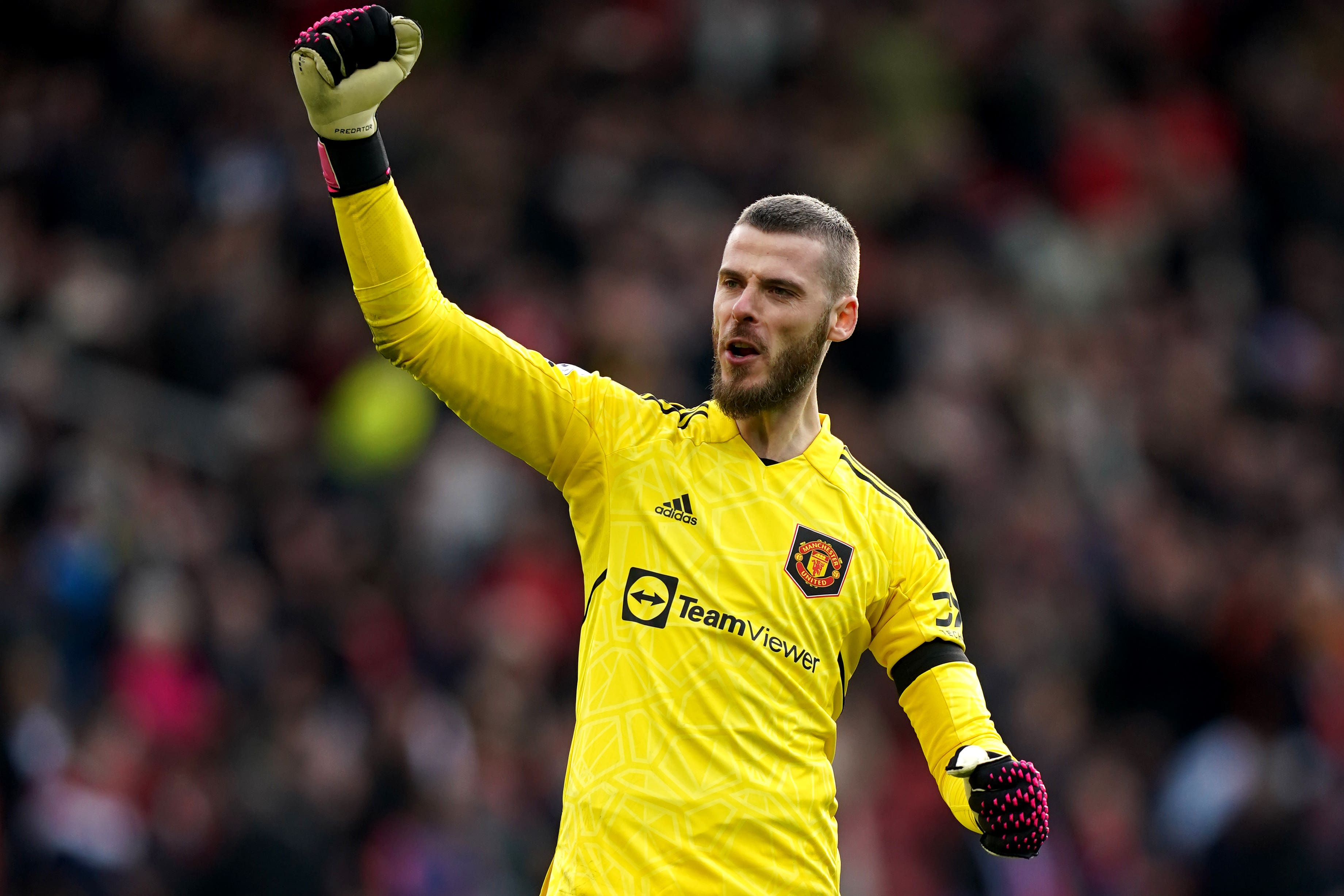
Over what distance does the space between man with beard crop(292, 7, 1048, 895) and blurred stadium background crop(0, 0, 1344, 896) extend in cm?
524

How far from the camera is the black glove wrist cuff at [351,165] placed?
4305 millimetres

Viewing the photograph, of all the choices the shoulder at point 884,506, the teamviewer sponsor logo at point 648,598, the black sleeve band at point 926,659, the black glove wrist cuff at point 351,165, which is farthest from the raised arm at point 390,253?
the black sleeve band at point 926,659

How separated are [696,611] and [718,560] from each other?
0.16m

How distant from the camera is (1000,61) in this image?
54.3 ft

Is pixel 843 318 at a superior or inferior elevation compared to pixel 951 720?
superior

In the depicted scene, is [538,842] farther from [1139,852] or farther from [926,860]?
[1139,852]

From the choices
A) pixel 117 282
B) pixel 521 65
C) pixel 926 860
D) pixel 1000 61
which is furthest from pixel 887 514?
pixel 1000 61

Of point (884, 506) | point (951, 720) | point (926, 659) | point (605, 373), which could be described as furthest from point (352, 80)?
point (605, 373)

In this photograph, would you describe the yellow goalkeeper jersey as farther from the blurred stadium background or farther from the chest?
the blurred stadium background

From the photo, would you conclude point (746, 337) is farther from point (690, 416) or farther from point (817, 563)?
point (817, 563)

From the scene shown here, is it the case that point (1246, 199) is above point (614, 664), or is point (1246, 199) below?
above

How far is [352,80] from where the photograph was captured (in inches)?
166

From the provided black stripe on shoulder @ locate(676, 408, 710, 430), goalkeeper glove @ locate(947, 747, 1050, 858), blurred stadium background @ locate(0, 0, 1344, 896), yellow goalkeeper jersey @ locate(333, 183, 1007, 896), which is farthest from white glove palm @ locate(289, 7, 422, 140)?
blurred stadium background @ locate(0, 0, 1344, 896)

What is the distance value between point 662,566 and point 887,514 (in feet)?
2.32
